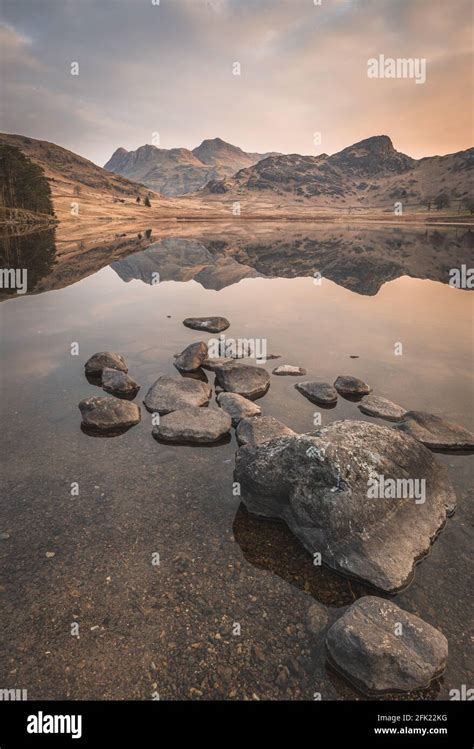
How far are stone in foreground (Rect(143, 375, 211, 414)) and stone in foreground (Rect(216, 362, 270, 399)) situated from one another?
1.17 m

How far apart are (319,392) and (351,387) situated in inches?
61.4

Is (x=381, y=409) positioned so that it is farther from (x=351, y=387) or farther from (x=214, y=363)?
(x=214, y=363)

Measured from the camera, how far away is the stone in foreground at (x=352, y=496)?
8297 mm

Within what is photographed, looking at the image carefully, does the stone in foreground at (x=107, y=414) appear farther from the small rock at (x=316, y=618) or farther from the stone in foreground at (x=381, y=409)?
the small rock at (x=316, y=618)

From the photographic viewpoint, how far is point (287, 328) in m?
26.1

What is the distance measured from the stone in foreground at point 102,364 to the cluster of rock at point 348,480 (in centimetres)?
75

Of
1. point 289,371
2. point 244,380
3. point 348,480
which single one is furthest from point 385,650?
point 289,371

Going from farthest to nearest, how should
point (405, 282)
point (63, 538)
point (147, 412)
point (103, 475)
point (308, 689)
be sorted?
point (405, 282), point (147, 412), point (103, 475), point (63, 538), point (308, 689)

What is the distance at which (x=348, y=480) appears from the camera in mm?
8805

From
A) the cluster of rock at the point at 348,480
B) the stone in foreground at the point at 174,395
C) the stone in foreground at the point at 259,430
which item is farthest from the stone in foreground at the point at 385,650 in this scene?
the stone in foreground at the point at 174,395

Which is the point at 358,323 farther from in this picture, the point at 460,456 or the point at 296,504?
the point at 296,504

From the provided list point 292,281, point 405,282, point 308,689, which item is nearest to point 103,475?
point 308,689
